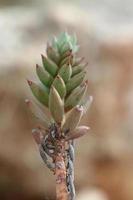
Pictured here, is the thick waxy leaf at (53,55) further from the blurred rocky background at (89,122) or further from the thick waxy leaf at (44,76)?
the blurred rocky background at (89,122)

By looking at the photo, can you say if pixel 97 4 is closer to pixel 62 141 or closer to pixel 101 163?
pixel 101 163

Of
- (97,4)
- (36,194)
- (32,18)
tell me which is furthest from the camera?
(97,4)

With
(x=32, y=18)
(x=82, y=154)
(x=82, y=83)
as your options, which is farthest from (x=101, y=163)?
(x=82, y=83)

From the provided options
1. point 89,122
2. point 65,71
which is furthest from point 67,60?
point 89,122

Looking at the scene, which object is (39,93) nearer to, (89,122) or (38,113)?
(38,113)

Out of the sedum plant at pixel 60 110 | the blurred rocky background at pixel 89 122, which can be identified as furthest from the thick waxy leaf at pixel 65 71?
the blurred rocky background at pixel 89 122
